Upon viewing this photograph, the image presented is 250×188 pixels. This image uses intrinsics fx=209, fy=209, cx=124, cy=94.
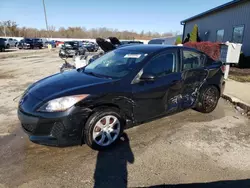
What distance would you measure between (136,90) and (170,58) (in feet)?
3.50

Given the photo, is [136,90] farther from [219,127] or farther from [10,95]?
[10,95]

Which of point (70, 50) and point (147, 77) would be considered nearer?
point (147, 77)

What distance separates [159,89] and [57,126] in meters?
1.81

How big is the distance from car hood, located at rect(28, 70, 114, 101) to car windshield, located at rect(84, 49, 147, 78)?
26 centimetres

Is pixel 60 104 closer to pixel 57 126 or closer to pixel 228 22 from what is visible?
pixel 57 126

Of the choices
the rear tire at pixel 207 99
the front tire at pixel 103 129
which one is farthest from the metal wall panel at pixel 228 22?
the front tire at pixel 103 129

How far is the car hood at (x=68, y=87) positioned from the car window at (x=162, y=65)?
79 centimetres

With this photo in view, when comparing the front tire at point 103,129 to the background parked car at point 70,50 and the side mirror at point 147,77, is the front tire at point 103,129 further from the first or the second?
the background parked car at point 70,50

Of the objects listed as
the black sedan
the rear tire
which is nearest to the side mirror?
the black sedan

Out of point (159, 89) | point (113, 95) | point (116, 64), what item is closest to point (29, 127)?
point (113, 95)

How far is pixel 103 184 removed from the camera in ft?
8.28

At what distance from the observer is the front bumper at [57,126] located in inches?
112

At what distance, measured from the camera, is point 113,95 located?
3.19 meters

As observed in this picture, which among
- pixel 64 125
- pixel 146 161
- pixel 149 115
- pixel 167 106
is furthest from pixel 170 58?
pixel 64 125
